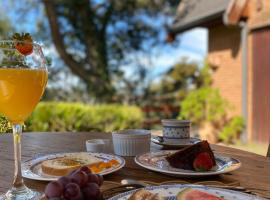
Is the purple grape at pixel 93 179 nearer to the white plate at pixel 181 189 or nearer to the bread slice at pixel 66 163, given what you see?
the white plate at pixel 181 189

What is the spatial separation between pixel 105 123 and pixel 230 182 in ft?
17.8

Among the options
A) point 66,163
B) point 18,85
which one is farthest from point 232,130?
point 18,85

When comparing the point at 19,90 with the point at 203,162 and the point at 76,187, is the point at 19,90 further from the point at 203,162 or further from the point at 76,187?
the point at 203,162

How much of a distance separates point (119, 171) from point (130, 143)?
0.25m

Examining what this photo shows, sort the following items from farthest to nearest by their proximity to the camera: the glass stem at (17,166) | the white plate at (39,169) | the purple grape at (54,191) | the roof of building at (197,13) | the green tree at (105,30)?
the green tree at (105,30) → the roof of building at (197,13) → the white plate at (39,169) → the glass stem at (17,166) → the purple grape at (54,191)

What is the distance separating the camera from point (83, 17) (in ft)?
41.3

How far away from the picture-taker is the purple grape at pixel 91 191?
719mm

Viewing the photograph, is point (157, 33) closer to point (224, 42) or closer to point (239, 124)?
point (224, 42)

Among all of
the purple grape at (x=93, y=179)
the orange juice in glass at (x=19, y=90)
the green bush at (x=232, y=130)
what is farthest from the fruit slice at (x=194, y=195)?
the green bush at (x=232, y=130)

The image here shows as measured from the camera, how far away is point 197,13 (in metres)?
8.03

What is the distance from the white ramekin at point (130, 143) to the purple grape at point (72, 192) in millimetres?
735

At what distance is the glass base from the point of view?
0.90m

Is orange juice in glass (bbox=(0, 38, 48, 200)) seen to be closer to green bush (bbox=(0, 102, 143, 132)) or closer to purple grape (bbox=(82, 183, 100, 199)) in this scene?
purple grape (bbox=(82, 183, 100, 199))

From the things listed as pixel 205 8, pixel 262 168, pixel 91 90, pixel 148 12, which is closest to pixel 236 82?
pixel 205 8
